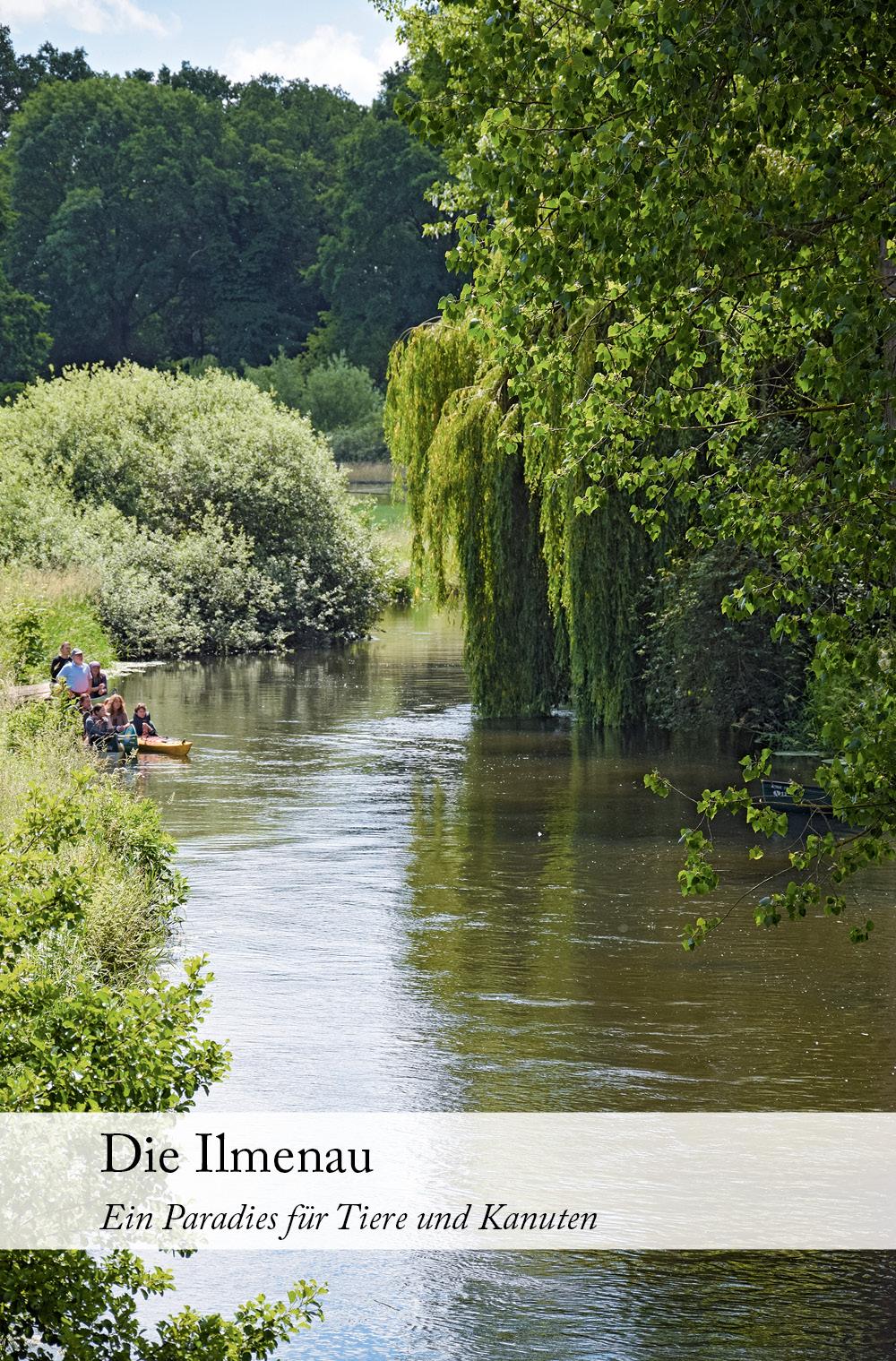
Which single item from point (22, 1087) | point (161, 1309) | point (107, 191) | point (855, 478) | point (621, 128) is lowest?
point (161, 1309)

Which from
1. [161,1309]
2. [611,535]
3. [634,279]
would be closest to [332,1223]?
[161,1309]

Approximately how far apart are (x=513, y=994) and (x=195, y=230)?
→ 83504mm

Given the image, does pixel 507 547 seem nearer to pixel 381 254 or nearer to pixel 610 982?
pixel 610 982

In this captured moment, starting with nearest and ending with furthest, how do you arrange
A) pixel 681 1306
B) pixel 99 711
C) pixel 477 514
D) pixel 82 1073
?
pixel 82 1073, pixel 681 1306, pixel 99 711, pixel 477 514

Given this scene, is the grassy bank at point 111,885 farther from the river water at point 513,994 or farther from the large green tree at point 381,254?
the large green tree at point 381,254

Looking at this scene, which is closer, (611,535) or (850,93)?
(850,93)

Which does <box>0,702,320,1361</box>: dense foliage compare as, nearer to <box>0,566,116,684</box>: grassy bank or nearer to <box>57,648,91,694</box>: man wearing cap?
<box>57,648,91,694</box>: man wearing cap

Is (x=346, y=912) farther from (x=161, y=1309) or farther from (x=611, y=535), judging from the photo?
(x=611, y=535)

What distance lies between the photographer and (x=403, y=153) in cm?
8519

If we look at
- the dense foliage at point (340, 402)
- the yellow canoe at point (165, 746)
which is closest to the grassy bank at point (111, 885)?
the yellow canoe at point (165, 746)

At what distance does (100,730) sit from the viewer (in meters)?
22.7

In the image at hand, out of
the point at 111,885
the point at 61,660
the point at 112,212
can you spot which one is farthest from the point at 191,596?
the point at 112,212

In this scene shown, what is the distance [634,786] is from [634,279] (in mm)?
15511

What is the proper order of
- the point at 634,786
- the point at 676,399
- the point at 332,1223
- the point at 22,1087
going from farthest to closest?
the point at 634,786 < the point at 332,1223 < the point at 676,399 < the point at 22,1087
